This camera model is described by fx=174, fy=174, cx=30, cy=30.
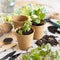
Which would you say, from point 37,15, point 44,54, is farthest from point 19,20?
point 44,54

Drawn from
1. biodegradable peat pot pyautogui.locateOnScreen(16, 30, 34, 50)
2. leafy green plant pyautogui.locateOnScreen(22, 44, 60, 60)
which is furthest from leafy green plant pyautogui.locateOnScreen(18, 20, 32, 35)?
leafy green plant pyautogui.locateOnScreen(22, 44, 60, 60)

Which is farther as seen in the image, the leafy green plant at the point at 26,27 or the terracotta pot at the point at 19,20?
the terracotta pot at the point at 19,20

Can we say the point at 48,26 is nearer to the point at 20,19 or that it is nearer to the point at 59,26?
the point at 59,26

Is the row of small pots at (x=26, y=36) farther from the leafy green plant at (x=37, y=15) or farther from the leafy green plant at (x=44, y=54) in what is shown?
the leafy green plant at (x=44, y=54)

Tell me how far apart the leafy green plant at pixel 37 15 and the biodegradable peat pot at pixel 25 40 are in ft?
0.36

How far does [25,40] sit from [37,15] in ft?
0.54

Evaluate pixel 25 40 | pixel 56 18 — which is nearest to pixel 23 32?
pixel 25 40

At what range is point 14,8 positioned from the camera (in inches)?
53.2

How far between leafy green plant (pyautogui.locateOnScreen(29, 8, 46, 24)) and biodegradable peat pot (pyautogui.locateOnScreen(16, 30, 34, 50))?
0.11 meters

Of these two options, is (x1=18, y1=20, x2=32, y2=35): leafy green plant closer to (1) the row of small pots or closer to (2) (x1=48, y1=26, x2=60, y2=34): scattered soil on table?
(1) the row of small pots

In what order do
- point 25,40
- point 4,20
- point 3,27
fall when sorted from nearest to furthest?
point 25,40
point 3,27
point 4,20

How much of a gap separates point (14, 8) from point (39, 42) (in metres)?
0.54

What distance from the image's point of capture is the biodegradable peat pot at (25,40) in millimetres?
817

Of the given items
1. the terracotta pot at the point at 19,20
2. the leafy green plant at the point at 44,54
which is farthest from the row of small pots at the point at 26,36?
the leafy green plant at the point at 44,54
